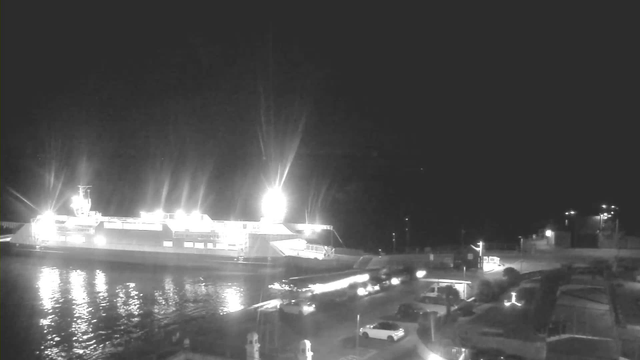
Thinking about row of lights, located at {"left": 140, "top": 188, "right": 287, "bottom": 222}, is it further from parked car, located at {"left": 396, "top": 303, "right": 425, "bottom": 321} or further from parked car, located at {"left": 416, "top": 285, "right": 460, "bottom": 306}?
parked car, located at {"left": 396, "top": 303, "right": 425, "bottom": 321}

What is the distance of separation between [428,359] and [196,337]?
9.19 ft

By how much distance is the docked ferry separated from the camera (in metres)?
12.9

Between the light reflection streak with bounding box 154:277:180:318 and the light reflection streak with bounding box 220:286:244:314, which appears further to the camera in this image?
the light reflection streak with bounding box 220:286:244:314

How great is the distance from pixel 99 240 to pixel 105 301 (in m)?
6.28

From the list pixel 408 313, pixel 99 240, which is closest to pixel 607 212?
pixel 408 313

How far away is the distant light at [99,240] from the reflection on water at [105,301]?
3.41 feet

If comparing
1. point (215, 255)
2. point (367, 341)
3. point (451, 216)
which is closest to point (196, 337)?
point (367, 341)

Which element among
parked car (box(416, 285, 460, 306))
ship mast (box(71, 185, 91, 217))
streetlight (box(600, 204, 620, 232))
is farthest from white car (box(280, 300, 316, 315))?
ship mast (box(71, 185, 91, 217))

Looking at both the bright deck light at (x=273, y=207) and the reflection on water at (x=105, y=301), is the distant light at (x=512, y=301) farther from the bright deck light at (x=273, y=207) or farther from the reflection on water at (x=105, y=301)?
the bright deck light at (x=273, y=207)

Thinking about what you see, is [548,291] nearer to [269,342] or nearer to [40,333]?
[269,342]

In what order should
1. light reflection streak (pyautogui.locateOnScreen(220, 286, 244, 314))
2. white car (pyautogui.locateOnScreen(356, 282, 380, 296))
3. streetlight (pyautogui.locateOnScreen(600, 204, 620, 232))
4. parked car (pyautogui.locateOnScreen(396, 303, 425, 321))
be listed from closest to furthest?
parked car (pyautogui.locateOnScreen(396, 303, 425, 321)) < white car (pyautogui.locateOnScreen(356, 282, 380, 296)) < light reflection streak (pyautogui.locateOnScreen(220, 286, 244, 314)) < streetlight (pyautogui.locateOnScreen(600, 204, 620, 232))

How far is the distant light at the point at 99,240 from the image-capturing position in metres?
15.2

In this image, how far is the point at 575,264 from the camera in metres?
9.92

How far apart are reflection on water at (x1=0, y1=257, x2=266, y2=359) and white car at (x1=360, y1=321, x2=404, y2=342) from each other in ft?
11.8
